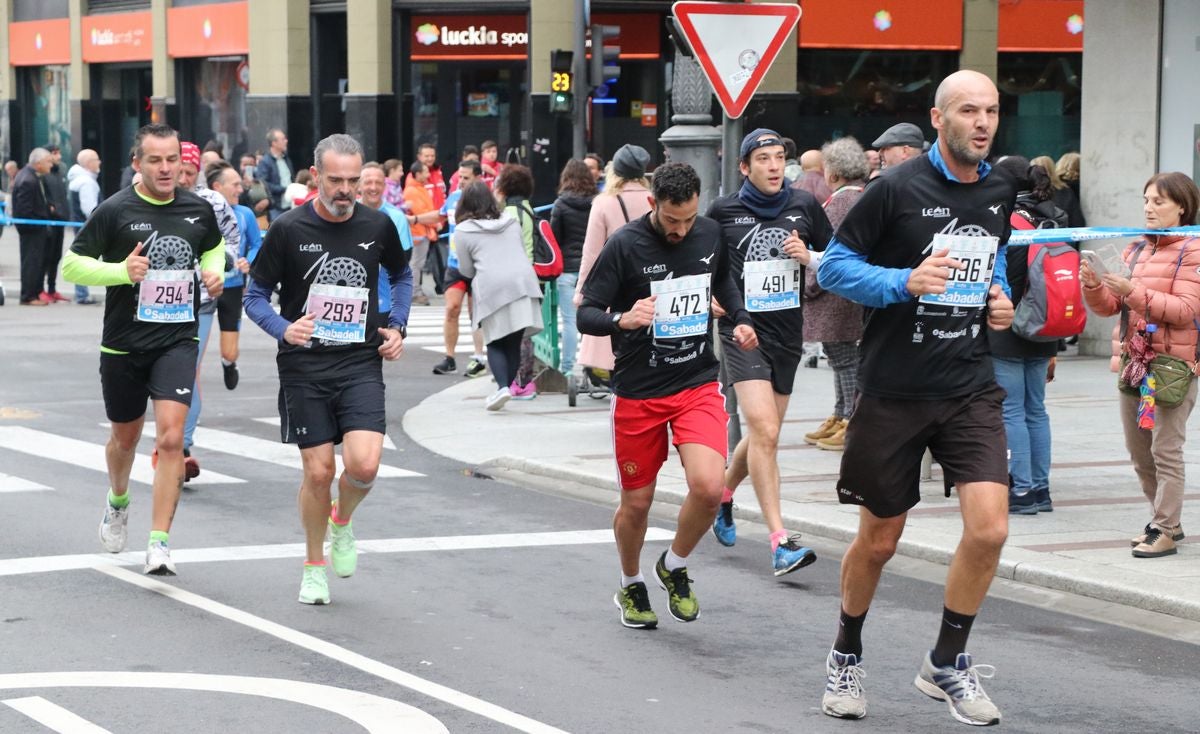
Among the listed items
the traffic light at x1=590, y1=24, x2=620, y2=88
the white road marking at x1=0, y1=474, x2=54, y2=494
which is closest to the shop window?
the traffic light at x1=590, y1=24, x2=620, y2=88

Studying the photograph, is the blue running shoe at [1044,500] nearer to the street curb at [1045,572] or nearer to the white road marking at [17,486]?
the street curb at [1045,572]

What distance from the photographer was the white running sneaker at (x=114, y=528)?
8.98 meters

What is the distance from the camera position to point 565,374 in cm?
1558

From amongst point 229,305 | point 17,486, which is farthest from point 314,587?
point 229,305

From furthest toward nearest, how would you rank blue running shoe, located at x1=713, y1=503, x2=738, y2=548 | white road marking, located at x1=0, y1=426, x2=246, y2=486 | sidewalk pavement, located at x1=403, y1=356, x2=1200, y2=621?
white road marking, located at x1=0, y1=426, x2=246, y2=486, blue running shoe, located at x1=713, y1=503, x2=738, y2=548, sidewalk pavement, located at x1=403, y1=356, x2=1200, y2=621

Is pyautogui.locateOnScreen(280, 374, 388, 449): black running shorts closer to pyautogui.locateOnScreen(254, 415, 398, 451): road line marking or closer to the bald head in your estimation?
the bald head

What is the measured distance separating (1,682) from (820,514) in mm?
4785

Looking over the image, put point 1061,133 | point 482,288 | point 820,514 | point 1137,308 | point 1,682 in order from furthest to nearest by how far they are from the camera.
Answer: point 1061,133 < point 482,288 < point 820,514 < point 1137,308 < point 1,682

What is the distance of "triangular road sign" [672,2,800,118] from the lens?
11023 millimetres

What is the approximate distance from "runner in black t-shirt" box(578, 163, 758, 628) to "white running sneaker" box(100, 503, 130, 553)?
2661 mm

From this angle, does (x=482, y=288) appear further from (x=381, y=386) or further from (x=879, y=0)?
(x=879, y=0)

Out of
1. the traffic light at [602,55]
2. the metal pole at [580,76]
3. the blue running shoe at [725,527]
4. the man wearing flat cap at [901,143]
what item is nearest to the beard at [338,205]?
the blue running shoe at [725,527]

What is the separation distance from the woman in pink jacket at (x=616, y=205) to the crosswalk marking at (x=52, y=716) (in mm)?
5767

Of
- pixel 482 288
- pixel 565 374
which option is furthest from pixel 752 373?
pixel 565 374
